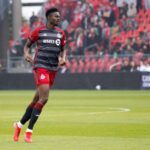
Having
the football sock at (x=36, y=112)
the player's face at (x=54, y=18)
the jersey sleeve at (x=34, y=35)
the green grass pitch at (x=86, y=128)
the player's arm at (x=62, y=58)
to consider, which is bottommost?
the green grass pitch at (x=86, y=128)

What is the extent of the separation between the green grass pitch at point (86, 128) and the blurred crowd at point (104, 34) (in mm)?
11944

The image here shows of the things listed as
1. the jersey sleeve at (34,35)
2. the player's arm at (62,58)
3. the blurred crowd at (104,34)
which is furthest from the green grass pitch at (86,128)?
the blurred crowd at (104,34)

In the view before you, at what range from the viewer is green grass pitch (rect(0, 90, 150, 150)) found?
11.2 m

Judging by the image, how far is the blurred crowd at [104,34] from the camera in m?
35.9

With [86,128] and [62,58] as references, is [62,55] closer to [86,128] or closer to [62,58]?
[62,58]

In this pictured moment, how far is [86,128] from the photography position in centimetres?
1476

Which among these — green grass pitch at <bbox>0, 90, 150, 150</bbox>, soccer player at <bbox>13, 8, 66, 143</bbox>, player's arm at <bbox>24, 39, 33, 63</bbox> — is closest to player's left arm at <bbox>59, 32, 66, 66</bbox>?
soccer player at <bbox>13, 8, 66, 143</bbox>

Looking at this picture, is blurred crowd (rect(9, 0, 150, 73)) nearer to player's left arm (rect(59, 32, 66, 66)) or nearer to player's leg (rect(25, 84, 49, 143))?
player's left arm (rect(59, 32, 66, 66))

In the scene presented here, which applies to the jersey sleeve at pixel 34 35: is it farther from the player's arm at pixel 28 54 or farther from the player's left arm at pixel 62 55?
the player's left arm at pixel 62 55

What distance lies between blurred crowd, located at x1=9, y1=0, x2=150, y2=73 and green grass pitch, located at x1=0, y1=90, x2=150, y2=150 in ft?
39.2

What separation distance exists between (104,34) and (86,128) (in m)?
24.2

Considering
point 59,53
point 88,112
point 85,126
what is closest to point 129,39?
point 88,112

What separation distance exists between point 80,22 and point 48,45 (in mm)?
28487

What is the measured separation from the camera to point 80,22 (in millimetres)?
40562
